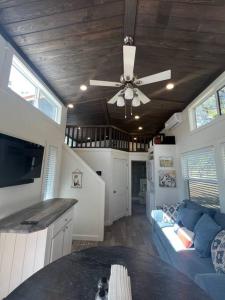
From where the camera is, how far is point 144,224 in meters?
5.23

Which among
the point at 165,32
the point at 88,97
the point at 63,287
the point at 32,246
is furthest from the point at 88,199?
the point at 165,32

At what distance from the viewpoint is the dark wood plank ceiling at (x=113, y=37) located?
1.97 meters

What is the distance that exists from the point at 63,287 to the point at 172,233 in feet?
8.65

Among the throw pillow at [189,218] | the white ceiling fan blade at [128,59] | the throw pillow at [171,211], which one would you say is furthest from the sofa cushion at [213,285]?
the white ceiling fan blade at [128,59]

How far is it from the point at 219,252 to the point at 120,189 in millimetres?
4104

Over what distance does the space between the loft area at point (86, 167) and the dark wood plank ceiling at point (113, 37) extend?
0.02 m

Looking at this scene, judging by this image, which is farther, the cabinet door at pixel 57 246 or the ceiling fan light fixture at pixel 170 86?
the ceiling fan light fixture at pixel 170 86

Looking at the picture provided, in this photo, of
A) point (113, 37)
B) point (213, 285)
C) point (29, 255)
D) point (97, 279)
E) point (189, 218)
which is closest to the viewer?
point (97, 279)

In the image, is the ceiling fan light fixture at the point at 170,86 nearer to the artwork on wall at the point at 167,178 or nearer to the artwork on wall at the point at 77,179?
the artwork on wall at the point at 167,178

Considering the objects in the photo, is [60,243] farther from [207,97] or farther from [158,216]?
[207,97]

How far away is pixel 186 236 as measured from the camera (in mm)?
2594

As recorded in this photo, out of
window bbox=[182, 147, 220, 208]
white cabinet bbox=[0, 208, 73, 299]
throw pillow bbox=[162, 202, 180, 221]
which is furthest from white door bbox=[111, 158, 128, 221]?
white cabinet bbox=[0, 208, 73, 299]

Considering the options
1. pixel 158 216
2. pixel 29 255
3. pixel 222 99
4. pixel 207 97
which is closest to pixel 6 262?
pixel 29 255

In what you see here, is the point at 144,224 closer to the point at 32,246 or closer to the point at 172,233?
the point at 172,233
